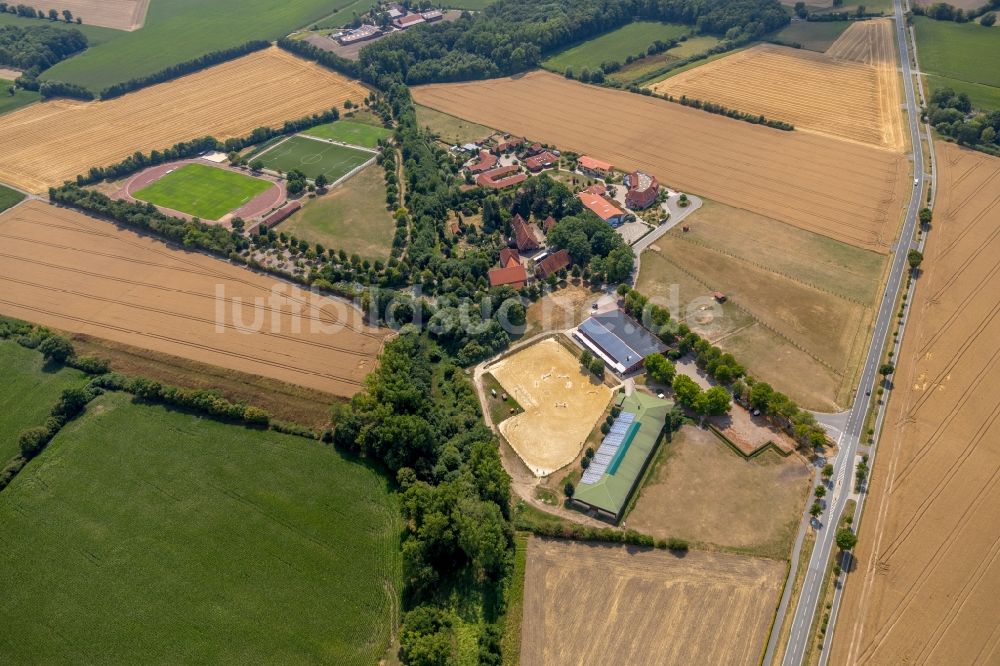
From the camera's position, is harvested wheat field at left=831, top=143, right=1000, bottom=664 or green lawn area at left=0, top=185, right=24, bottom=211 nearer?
harvested wheat field at left=831, top=143, right=1000, bottom=664

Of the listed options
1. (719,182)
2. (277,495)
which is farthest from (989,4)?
(277,495)

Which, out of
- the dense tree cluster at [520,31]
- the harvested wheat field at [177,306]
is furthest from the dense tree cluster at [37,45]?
the dense tree cluster at [520,31]

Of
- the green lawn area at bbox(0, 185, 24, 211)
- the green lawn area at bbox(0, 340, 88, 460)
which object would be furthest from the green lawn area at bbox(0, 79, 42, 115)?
the green lawn area at bbox(0, 340, 88, 460)

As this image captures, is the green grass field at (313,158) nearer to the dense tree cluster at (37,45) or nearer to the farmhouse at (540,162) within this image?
the farmhouse at (540,162)

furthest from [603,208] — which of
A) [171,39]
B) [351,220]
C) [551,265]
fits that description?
[171,39]

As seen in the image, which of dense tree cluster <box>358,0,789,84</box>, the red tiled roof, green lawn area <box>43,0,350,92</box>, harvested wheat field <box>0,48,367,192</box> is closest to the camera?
the red tiled roof

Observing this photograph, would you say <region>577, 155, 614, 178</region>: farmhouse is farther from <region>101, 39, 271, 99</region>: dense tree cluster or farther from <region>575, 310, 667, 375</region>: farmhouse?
<region>101, 39, 271, 99</region>: dense tree cluster

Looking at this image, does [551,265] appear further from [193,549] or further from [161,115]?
[161,115]
